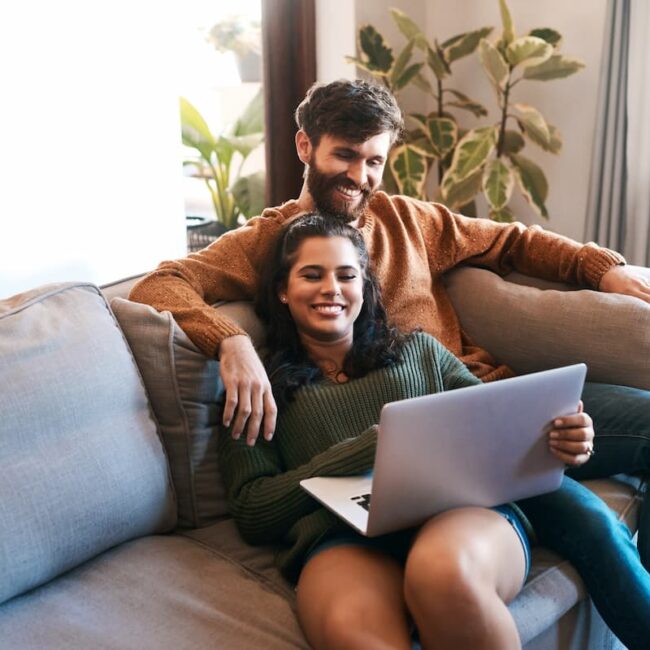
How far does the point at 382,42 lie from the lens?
3031 mm

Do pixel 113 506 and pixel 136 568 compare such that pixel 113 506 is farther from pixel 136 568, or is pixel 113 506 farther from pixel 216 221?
pixel 216 221

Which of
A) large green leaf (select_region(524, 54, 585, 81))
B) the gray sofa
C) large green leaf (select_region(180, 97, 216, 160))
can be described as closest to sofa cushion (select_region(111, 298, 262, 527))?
the gray sofa

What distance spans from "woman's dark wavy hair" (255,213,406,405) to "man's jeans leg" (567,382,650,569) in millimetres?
417

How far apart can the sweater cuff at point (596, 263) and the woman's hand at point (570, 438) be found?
0.72 m

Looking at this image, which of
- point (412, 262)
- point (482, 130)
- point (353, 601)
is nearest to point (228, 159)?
point (482, 130)

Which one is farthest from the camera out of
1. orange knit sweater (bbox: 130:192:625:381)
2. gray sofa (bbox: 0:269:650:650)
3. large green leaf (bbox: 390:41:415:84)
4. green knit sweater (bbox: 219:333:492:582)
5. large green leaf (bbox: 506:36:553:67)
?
large green leaf (bbox: 390:41:415:84)

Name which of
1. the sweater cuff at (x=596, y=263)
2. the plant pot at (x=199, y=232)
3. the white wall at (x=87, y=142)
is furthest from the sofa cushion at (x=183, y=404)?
the plant pot at (x=199, y=232)

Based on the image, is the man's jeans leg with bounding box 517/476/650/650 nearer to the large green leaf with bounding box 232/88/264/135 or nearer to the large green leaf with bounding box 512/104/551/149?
the large green leaf with bounding box 512/104/551/149

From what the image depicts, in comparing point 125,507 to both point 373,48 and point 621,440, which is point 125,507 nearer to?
point 621,440

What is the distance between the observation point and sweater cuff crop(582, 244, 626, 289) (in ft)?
6.35

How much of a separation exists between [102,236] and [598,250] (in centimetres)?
125

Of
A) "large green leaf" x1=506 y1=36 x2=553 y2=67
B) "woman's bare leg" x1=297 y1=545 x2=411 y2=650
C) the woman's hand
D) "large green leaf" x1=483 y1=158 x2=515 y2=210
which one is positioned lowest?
"woman's bare leg" x1=297 y1=545 x2=411 y2=650

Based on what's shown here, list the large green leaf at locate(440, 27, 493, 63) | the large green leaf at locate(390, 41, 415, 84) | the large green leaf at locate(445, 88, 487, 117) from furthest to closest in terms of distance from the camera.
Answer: the large green leaf at locate(445, 88, 487, 117)
the large green leaf at locate(440, 27, 493, 63)
the large green leaf at locate(390, 41, 415, 84)

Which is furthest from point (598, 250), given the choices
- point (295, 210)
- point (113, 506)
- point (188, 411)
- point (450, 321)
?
point (113, 506)
